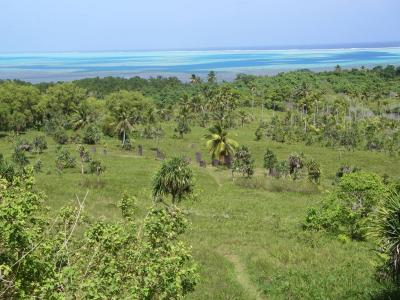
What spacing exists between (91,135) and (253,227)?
64710mm

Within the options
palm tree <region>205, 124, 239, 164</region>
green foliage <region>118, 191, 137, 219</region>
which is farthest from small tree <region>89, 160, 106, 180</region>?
green foliage <region>118, 191, 137, 219</region>

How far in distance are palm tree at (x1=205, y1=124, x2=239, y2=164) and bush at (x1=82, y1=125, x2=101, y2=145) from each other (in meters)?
33.1

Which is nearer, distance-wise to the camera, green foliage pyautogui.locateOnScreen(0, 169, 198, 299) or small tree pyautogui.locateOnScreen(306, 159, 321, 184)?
green foliage pyautogui.locateOnScreen(0, 169, 198, 299)

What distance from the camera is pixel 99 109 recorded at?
5108 inches

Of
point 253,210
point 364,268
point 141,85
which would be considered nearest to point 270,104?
point 141,85

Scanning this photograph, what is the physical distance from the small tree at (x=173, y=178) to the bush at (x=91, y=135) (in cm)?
6345

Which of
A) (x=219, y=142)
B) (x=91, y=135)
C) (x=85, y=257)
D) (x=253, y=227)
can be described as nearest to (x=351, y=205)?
(x=253, y=227)

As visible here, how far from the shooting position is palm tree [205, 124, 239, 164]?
Answer: 3063 inches

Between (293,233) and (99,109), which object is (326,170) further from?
(99,109)

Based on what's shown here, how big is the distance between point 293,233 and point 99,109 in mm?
95706

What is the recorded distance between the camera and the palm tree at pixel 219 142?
7781 cm

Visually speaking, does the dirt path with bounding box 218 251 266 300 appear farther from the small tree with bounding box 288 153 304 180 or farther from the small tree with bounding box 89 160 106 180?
the small tree with bounding box 288 153 304 180

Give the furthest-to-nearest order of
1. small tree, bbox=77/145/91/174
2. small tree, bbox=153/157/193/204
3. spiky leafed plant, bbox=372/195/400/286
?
small tree, bbox=77/145/91/174, small tree, bbox=153/157/193/204, spiky leafed plant, bbox=372/195/400/286

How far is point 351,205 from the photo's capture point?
40312 millimetres
